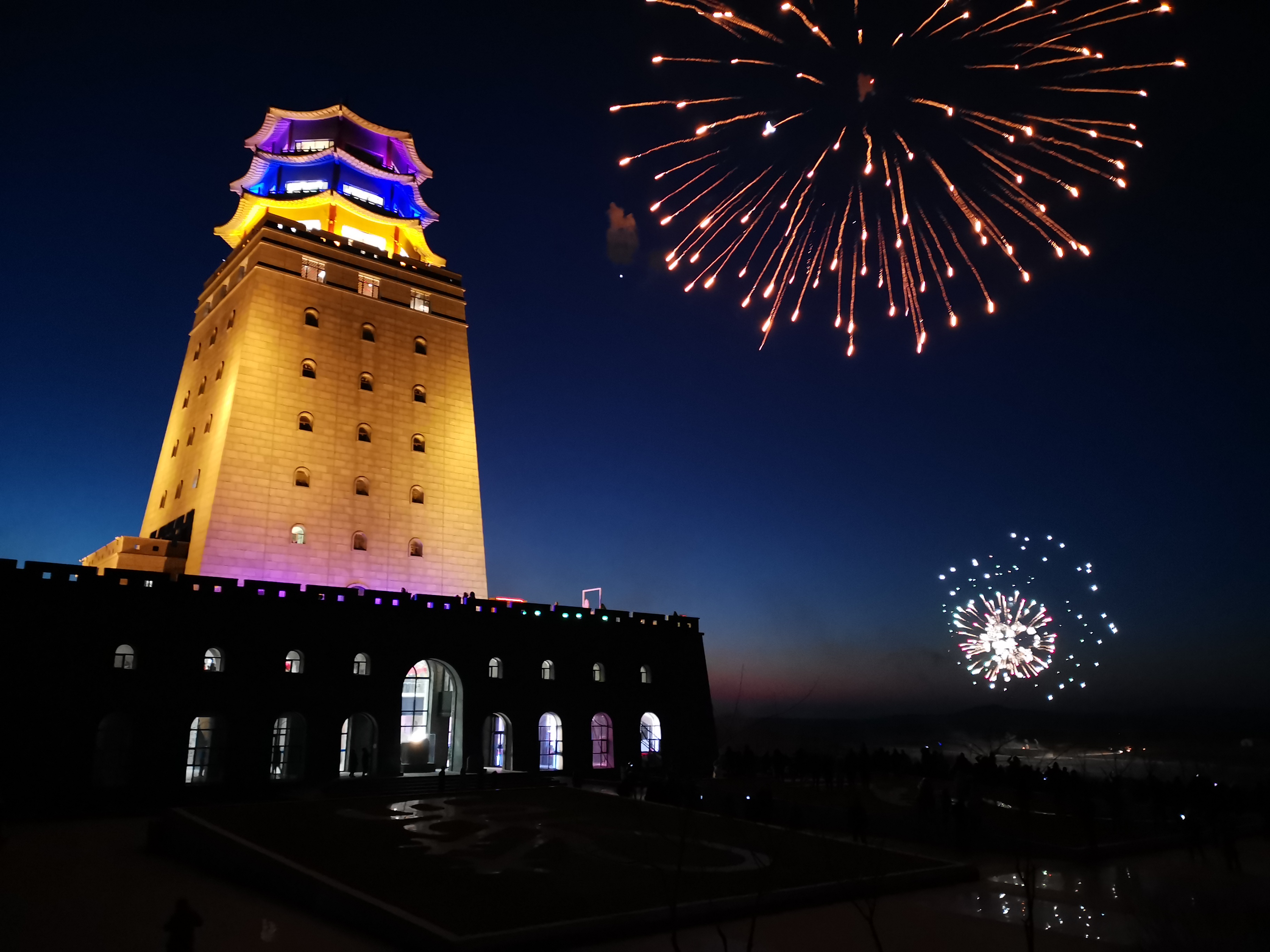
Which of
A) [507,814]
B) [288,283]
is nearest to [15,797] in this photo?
[507,814]

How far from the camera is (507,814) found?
18.2m

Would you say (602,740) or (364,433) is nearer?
(602,740)

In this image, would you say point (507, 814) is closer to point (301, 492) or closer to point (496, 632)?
point (496, 632)

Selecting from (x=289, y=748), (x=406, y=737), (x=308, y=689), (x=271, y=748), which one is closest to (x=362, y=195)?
(x=308, y=689)

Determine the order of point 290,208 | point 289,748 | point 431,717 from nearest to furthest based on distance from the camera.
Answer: point 289,748 < point 431,717 < point 290,208

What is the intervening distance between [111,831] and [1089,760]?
87490mm

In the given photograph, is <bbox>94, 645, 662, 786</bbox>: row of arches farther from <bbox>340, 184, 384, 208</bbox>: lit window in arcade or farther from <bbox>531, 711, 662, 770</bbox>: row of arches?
<bbox>340, 184, 384, 208</bbox>: lit window in arcade

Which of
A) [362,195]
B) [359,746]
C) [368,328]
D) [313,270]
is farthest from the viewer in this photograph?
[362,195]

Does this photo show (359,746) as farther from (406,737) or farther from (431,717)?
(431,717)

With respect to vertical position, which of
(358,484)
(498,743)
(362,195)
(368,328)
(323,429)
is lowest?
(498,743)

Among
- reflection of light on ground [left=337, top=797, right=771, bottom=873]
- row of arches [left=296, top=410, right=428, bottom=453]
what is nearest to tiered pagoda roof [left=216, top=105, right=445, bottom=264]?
row of arches [left=296, top=410, right=428, bottom=453]

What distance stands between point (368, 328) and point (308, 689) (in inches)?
613

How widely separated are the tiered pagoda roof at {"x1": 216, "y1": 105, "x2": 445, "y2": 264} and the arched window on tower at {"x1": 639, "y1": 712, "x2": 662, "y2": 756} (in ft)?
75.3

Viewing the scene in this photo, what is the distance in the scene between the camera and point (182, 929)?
927 cm
